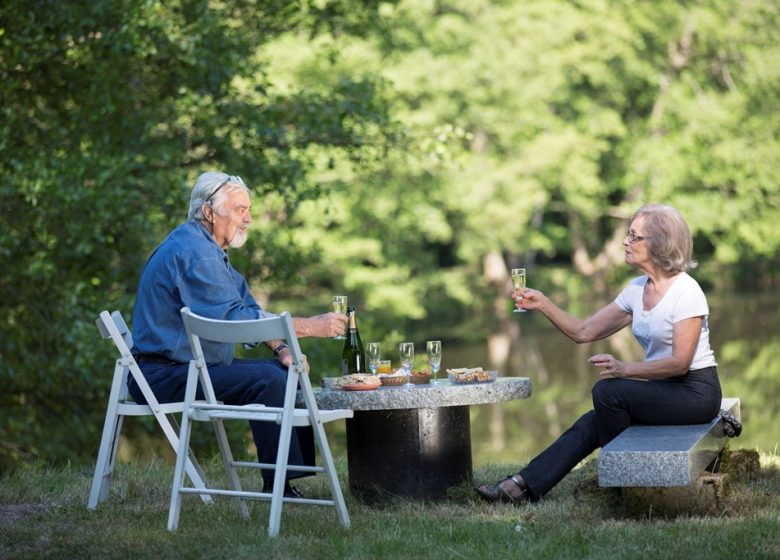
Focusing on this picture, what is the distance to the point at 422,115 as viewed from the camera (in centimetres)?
2200

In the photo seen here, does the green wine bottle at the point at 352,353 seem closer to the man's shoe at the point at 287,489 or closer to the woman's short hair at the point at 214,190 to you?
the man's shoe at the point at 287,489


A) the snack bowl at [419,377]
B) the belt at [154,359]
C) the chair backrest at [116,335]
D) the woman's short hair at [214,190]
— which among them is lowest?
the snack bowl at [419,377]

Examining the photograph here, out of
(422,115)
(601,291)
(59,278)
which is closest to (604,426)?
(59,278)

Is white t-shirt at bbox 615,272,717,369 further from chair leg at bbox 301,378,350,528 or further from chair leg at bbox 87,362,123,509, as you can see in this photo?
chair leg at bbox 87,362,123,509

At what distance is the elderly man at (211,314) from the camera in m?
5.40

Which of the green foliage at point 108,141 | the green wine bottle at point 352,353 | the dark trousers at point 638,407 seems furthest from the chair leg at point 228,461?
the green foliage at point 108,141

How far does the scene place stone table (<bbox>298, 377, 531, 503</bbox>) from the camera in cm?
560

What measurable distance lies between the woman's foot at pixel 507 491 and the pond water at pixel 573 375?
926cm

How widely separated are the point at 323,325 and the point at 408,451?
740 millimetres

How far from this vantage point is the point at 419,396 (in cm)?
534

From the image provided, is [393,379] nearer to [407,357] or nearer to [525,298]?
[407,357]

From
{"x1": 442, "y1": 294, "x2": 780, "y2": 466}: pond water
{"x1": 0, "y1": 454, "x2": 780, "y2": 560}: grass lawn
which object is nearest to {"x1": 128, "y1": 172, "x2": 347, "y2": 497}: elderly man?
{"x1": 0, "y1": 454, "x2": 780, "y2": 560}: grass lawn

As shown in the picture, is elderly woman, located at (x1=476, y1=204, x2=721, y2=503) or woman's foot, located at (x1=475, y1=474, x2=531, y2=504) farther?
woman's foot, located at (x1=475, y1=474, x2=531, y2=504)

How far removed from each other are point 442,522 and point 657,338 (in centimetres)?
129
